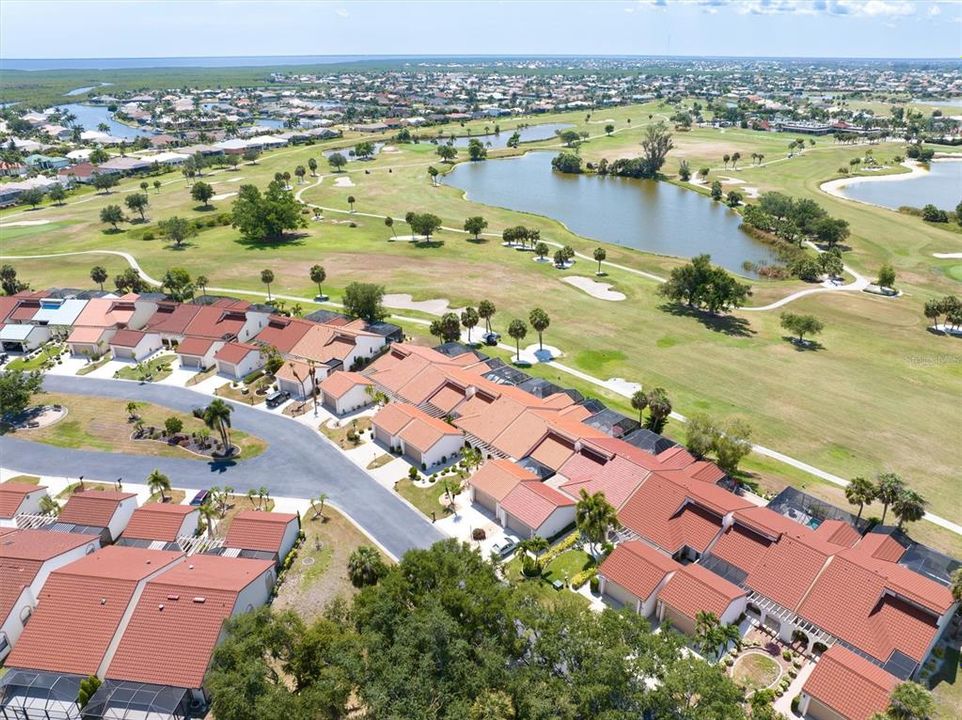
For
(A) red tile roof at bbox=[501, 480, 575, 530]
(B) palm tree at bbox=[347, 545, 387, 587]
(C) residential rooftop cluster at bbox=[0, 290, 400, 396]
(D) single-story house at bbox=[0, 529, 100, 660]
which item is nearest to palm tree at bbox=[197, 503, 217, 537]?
(D) single-story house at bbox=[0, 529, 100, 660]

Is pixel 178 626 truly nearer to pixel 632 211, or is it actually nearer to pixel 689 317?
pixel 689 317

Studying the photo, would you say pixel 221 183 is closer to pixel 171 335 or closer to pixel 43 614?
pixel 171 335

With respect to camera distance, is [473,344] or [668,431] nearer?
[668,431]

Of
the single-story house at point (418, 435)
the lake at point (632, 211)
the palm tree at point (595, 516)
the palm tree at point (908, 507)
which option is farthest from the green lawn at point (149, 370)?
the lake at point (632, 211)

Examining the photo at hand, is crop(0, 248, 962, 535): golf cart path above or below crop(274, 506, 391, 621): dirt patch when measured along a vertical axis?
above

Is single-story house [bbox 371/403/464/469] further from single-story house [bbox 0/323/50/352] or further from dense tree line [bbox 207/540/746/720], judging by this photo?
single-story house [bbox 0/323/50/352]

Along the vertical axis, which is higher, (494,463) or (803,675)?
(494,463)

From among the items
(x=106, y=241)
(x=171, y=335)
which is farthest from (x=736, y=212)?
(x=106, y=241)
